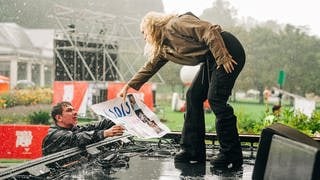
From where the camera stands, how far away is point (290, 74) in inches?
444

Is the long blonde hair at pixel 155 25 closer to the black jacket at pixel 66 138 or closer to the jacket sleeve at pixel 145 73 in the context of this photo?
the jacket sleeve at pixel 145 73

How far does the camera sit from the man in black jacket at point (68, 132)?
176 cm

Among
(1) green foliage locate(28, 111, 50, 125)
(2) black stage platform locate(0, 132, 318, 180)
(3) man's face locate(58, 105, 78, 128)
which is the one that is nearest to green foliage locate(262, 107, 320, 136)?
(2) black stage platform locate(0, 132, 318, 180)

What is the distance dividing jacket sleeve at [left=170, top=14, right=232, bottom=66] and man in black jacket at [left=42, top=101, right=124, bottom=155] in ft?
1.38

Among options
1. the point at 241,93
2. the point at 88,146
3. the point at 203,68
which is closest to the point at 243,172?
the point at 203,68

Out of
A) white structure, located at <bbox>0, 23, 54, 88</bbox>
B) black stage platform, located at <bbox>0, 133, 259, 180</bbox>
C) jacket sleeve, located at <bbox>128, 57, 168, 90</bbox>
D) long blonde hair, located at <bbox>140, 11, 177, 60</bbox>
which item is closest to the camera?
black stage platform, located at <bbox>0, 133, 259, 180</bbox>

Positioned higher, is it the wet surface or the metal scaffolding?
the metal scaffolding

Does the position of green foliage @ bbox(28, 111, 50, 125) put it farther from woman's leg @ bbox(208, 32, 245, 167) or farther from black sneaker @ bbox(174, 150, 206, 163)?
woman's leg @ bbox(208, 32, 245, 167)

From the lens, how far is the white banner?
5.64 feet

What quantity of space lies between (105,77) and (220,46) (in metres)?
8.49

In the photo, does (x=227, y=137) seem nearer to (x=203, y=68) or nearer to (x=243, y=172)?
(x=243, y=172)

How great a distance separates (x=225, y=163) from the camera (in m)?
1.73

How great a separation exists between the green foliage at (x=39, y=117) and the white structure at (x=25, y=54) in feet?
5.52

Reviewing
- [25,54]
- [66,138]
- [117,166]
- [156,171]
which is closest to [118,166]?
[117,166]
